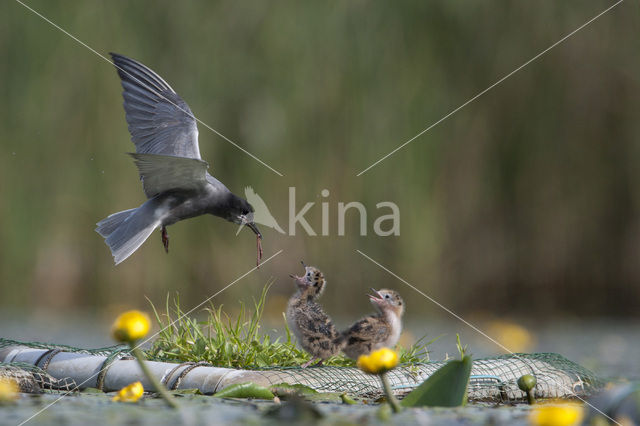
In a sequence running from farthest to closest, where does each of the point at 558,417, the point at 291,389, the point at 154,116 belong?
the point at 154,116
the point at 291,389
the point at 558,417

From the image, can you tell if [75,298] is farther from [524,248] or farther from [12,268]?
[524,248]

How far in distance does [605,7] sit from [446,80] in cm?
171

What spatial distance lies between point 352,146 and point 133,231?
14.8 feet

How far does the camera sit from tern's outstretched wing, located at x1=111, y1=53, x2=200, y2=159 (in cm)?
471

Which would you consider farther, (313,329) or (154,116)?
(154,116)

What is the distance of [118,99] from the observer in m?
8.31

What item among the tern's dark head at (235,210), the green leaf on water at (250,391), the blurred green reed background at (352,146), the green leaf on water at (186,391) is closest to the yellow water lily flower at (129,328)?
the green leaf on water at (250,391)

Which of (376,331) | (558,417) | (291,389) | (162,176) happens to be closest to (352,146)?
(376,331)

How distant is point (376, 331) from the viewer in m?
4.30

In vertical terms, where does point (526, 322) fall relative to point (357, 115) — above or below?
below

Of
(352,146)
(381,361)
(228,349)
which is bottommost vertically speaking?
(228,349)

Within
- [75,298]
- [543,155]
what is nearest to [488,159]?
[543,155]

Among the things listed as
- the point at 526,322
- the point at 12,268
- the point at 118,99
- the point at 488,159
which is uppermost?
the point at 118,99

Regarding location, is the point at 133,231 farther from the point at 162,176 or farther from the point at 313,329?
the point at 313,329
